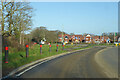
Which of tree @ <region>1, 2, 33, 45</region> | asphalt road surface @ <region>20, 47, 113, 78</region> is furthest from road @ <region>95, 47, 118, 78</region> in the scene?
tree @ <region>1, 2, 33, 45</region>

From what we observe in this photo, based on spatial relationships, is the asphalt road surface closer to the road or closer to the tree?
the road

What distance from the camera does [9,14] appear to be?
2414 cm

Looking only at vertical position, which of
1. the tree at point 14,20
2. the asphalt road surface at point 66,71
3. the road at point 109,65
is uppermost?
the tree at point 14,20

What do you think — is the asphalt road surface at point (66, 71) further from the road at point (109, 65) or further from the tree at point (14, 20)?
the tree at point (14, 20)

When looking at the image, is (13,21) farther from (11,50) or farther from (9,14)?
(11,50)

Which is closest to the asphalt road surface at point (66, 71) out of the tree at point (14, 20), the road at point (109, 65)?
the road at point (109, 65)

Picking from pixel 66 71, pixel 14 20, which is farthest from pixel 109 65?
pixel 14 20

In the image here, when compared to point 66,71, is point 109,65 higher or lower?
lower

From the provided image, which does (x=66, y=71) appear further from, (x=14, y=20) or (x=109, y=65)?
(x=14, y=20)

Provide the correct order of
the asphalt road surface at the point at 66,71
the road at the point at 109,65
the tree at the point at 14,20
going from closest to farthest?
the asphalt road surface at the point at 66,71
the road at the point at 109,65
the tree at the point at 14,20

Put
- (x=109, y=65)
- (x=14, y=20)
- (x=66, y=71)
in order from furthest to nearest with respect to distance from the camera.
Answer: (x=14, y=20)
(x=109, y=65)
(x=66, y=71)

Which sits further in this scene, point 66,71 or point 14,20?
point 14,20

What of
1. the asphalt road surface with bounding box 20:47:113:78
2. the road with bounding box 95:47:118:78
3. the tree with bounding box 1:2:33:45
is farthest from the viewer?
the tree with bounding box 1:2:33:45

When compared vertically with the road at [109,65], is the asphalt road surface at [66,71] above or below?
above
